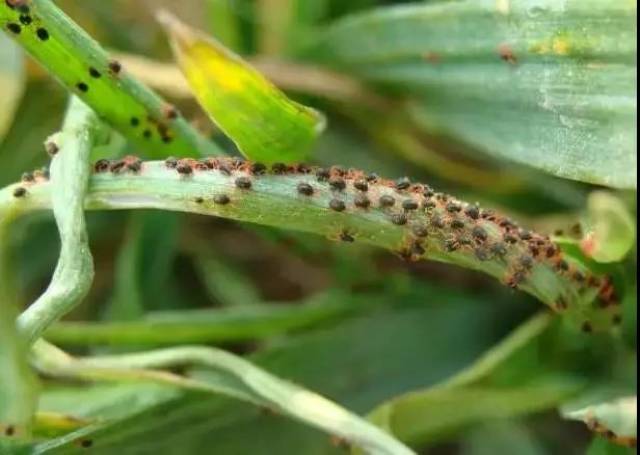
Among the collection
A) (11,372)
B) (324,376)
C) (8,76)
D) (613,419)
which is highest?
(8,76)

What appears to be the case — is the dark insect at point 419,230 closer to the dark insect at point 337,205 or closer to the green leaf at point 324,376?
the dark insect at point 337,205

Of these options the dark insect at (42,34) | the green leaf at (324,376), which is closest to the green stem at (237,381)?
the green leaf at (324,376)

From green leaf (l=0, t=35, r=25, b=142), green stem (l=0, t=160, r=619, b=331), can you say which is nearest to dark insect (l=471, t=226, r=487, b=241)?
green stem (l=0, t=160, r=619, b=331)

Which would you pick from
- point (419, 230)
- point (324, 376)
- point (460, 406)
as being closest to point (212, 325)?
point (324, 376)

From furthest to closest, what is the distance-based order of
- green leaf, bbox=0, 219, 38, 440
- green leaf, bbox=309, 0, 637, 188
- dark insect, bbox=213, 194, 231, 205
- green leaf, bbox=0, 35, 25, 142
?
green leaf, bbox=0, 35, 25, 142, green leaf, bbox=309, 0, 637, 188, dark insect, bbox=213, 194, 231, 205, green leaf, bbox=0, 219, 38, 440

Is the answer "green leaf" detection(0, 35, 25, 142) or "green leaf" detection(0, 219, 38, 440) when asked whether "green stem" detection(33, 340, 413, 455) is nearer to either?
"green leaf" detection(0, 219, 38, 440)

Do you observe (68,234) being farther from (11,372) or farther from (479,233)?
(479,233)
